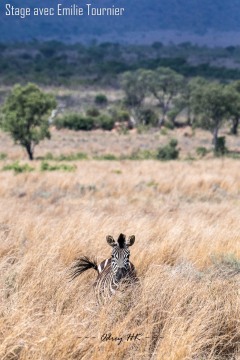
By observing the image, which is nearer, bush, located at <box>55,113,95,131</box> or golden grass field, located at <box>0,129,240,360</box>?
golden grass field, located at <box>0,129,240,360</box>

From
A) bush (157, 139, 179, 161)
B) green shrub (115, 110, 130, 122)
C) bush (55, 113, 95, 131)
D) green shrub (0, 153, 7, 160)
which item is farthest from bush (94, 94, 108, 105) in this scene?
green shrub (0, 153, 7, 160)

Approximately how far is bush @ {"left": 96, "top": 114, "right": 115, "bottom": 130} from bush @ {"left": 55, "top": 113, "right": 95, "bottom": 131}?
87 cm

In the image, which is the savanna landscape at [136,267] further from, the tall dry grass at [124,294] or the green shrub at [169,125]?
the green shrub at [169,125]

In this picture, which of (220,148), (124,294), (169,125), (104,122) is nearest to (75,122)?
(104,122)

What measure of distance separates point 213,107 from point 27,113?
16588mm

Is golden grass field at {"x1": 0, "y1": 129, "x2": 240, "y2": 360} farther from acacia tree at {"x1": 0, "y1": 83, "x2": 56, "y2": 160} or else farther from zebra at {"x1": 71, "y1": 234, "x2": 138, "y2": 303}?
acacia tree at {"x1": 0, "y1": 83, "x2": 56, "y2": 160}

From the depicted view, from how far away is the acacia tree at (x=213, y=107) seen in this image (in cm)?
3775

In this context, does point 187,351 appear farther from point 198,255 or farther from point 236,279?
point 198,255

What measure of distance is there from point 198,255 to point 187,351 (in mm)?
2612

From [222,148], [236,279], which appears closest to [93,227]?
[236,279]

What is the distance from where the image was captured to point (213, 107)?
3822cm

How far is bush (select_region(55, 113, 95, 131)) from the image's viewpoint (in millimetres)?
51062

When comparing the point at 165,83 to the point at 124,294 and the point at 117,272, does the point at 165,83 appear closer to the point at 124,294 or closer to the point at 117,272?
the point at 117,272

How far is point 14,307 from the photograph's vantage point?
141 inches
